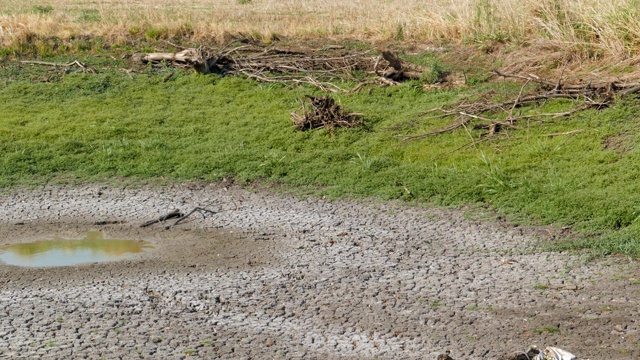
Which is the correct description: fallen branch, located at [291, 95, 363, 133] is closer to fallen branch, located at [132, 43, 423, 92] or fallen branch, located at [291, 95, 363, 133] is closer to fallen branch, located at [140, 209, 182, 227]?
fallen branch, located at [132, 43, 423, 92]

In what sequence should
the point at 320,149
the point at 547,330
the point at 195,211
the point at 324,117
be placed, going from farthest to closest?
the point at 324,117 → the point at 320,149 → the point at 195,211 → the point at 547,330

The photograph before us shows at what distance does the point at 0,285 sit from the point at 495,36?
33.2ft

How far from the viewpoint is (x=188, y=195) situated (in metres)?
10.7

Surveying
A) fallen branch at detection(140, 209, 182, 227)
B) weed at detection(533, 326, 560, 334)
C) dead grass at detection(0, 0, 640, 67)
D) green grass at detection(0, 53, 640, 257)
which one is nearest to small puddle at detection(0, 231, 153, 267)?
fallen branch at detection(140, 209, 182, 227)

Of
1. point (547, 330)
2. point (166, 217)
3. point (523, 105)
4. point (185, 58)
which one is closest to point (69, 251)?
point (166, 217)

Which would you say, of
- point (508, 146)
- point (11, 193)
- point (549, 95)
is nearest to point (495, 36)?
point (549, 95)

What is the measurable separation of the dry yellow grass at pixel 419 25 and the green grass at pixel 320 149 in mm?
1588

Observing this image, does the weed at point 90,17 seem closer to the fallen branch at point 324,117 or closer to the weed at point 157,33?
the weed at point 157,33

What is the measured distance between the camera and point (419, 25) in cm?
1756

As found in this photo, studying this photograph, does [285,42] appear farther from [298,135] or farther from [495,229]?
[495,229]

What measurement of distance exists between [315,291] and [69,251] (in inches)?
109

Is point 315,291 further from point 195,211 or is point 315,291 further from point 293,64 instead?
point 293,64

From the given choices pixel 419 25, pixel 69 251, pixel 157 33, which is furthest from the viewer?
pixel 157 33

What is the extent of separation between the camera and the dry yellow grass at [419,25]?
553 inches
